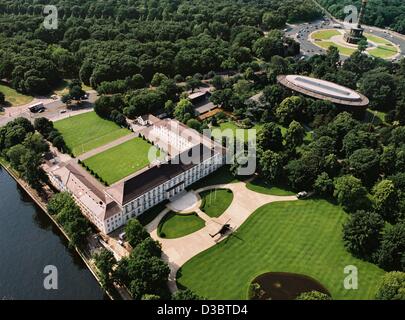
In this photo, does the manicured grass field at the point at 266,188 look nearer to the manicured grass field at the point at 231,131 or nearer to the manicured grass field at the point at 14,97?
the manicured grass field at the point at 231,131

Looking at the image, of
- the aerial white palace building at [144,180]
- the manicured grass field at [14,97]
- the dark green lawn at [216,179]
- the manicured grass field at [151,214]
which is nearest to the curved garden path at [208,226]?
the manicured grass field at [151,214]

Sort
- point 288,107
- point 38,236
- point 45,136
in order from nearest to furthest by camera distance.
→ point 38,236
point 45,136
point 288,107

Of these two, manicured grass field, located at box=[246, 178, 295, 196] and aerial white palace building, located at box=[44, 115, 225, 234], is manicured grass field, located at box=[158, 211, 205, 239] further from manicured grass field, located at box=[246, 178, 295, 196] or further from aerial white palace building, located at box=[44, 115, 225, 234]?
manicured grass field, located at box=[246, 178, 295, 196]

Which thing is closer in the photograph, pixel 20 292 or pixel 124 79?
pixel 20 292

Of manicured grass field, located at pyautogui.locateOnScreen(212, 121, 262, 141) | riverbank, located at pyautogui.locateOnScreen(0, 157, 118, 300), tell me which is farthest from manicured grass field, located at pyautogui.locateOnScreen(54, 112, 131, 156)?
manicured grass field, located at pyautogui.locateOnScreen(212, 121, 262, 141)
